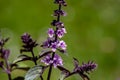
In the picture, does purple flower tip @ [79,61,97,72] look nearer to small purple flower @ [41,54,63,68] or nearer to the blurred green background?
small purple flower @ [41,54,63,68]

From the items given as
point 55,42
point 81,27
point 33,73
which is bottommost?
point 81,27

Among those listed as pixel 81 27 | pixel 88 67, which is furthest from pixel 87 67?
pixel 81 27

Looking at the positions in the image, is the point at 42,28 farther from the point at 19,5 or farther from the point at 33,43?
the point at 33,43

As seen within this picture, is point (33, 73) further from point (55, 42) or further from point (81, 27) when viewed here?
point (81, 27)

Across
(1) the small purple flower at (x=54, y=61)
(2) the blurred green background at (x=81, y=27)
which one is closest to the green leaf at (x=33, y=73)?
(1) the small purple flower at (x=54, y=61)

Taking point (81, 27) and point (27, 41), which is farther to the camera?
point (81, 27)

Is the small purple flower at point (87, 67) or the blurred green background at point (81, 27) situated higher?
the small purple flower at point (87, 67)

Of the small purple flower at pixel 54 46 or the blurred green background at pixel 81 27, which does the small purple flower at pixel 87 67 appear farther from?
the blurred green background at pixel 81 27

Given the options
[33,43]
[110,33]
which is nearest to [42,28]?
[110,33]

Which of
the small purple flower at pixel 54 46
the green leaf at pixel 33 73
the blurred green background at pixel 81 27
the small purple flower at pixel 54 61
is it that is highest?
the small purple flower at pixel 54 46
